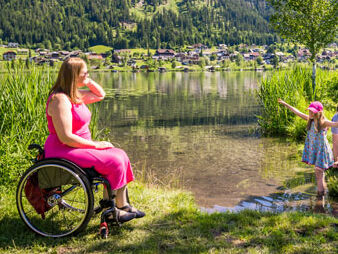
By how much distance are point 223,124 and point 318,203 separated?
1375 cm

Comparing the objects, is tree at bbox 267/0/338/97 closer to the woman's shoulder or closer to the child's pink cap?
the child's pink cap

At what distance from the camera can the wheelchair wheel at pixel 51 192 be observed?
4.40 meters

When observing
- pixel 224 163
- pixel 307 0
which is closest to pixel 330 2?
pixel 307 0

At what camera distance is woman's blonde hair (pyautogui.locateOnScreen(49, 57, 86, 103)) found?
4.56 metres

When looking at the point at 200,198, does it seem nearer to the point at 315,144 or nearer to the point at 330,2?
the point at 315,144

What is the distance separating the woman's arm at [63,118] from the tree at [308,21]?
15.2 meters

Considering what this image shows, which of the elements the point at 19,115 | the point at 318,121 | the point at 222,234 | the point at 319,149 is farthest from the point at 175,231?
the point at 19,115

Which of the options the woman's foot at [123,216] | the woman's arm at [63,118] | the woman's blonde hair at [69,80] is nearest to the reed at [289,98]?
the woman's foot at [123,216]

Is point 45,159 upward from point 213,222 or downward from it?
upward

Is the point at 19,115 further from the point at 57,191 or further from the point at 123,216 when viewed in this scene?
the point at 123,216

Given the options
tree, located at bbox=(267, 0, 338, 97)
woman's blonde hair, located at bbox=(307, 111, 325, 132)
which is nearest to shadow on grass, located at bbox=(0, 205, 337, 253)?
woman's blonde hair, located at bbox=(307, 111, 325, 132)

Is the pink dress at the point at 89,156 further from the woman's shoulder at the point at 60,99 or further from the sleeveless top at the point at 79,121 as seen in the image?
the woman's shoulder at the point at 60,99

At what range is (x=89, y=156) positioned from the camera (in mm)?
4504

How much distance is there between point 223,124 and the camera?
2052 centimetres
